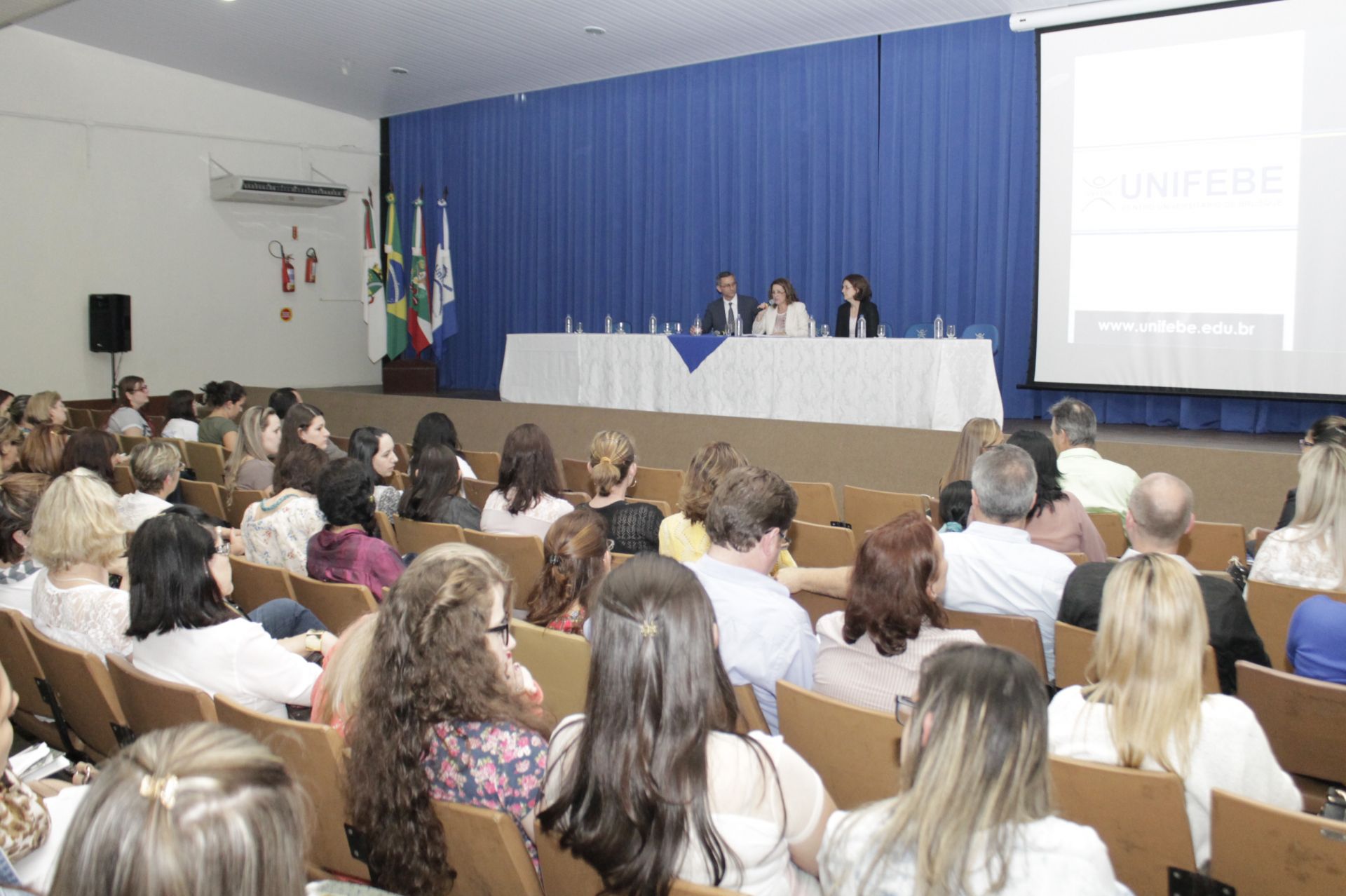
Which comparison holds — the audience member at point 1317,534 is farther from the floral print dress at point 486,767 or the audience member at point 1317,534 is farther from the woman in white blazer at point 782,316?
the woman in white blazer at point 782,316

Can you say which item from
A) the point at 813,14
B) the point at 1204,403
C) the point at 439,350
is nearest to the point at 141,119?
the point at 439,350

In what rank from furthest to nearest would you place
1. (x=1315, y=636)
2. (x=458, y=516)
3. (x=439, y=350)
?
(x=439, y=350), (x=458, y=516), (x=1315, y=636)

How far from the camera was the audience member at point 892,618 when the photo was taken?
2.26 meters

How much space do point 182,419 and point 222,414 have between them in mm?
414

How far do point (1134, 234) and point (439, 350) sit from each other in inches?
313

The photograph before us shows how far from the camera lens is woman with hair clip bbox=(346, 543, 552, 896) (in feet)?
5.72

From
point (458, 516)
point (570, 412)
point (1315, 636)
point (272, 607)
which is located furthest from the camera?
point (570, 412)

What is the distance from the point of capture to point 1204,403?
8.00 meters

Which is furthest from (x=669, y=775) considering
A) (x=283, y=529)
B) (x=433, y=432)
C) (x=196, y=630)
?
(x=433, y=432)

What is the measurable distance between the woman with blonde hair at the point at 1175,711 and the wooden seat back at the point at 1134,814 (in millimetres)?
87

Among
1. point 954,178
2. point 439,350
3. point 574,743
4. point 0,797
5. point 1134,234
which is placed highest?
point 954,178

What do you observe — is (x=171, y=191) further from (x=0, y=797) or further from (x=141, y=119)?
(x=0, y=797)

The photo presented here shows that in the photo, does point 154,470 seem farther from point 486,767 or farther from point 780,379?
point 780,379

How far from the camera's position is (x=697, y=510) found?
11.5ft
